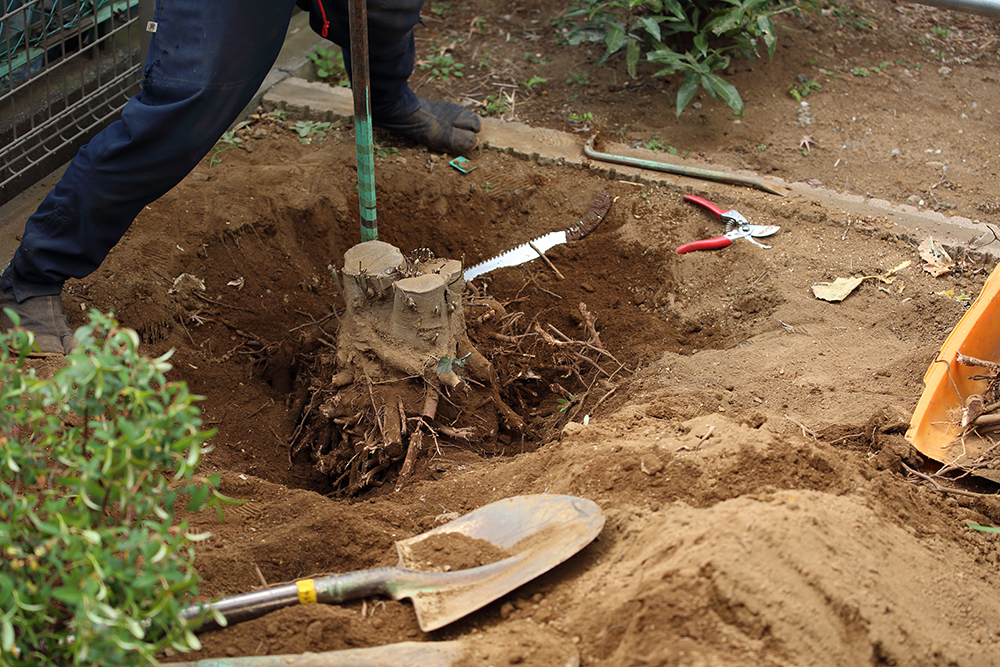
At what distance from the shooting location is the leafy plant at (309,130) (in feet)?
12.4

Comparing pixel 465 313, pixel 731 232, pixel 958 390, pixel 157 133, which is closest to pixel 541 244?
pixel 465 313

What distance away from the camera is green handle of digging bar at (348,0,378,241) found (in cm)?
240

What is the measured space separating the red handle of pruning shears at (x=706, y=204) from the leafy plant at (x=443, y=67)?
170cm

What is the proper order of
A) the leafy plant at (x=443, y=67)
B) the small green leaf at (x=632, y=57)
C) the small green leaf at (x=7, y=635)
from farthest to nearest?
the leafy plant at (x=443, y=67), the small green leaf at (x=632, y=57), the small green leaf at (x=7, y=635)

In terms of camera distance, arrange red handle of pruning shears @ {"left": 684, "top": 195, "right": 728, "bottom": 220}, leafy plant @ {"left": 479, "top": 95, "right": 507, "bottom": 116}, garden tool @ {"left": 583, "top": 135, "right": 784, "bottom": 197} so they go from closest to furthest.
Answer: red handle of pruning shears @ {"left": 684, "top": 195, "right": 728, "bottom": 220} → garden tool @ {"left": 583, "top": 135, "right": 784, "bottom": 197} → leafy plant @ {"left": 479, "top": 95, "right": 507, "bottom": 116}

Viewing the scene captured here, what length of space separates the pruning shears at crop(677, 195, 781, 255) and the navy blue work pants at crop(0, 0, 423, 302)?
181 centimetres

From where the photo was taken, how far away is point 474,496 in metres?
2.06

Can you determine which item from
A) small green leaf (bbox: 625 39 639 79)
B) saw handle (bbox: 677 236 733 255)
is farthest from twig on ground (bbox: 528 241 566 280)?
small green leaf (bbox: 625 39 639 79)

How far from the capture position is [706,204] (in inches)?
133

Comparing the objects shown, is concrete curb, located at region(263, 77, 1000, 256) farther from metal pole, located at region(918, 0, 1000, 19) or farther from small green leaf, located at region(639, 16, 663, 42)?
metal pole, located at region(918, 0, 1000, 19)

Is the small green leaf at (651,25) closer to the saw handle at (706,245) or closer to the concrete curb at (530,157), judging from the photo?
the concrete curb at (530,157)

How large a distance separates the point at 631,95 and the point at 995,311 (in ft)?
7.85

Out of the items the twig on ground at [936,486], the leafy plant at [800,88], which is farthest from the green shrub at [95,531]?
the leafy plant at [800,88]

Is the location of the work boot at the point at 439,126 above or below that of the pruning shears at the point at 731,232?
above
